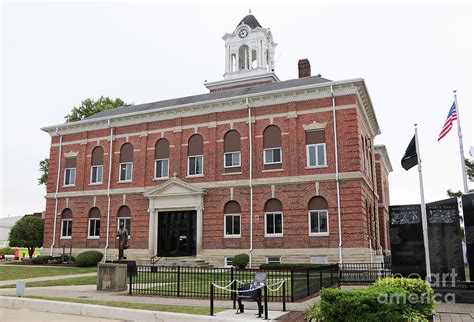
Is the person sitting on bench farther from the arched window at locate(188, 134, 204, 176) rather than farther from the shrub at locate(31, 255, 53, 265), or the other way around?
the shrub at locate(31, 255, 53, 265)

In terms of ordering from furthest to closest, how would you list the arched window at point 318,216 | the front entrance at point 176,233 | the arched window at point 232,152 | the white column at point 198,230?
the front entrance at point 176,233
the arched window at point 232,152
the white column at point 198,230
the arched window at point 318,216

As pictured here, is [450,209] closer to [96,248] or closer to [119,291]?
[119,291]

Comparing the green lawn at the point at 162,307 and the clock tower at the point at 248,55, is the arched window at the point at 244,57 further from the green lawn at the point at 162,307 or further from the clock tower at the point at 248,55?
the green lawn at the point at 162,307

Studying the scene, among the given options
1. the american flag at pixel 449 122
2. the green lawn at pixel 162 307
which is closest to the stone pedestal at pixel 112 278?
the green lawn at pixel 162 307

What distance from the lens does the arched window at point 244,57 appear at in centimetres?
4643

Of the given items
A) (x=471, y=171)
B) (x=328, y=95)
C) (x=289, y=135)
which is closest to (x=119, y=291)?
(x=289, y=135)

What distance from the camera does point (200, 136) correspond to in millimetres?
33562

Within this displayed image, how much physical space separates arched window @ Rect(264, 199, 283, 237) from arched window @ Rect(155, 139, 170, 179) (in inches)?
365

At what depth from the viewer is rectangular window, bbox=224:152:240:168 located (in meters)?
31.9

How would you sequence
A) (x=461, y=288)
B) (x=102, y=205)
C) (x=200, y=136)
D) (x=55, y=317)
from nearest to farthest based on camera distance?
(x=55, y=317), (x=461, y=288), (x=200, y=136), (x=102, y=205)

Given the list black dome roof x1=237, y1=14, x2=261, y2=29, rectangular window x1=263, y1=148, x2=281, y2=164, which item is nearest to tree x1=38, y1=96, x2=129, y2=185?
black dome roof x1=237, y1=14, x2=261, y2=29

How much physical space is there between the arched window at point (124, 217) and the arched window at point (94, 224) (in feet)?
7.87

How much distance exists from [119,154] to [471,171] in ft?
102

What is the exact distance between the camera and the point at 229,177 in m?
31.6
